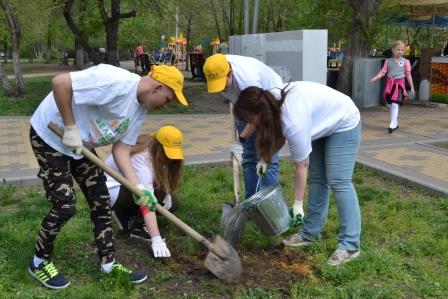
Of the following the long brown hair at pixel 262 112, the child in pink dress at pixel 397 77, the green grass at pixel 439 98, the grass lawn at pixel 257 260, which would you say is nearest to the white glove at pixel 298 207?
the grass lawn at pixel 257 260

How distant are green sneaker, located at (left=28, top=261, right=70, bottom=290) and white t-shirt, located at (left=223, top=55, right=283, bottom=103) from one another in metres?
1.50

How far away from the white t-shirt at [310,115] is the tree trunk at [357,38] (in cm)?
795

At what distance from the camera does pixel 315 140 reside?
3.39 meters

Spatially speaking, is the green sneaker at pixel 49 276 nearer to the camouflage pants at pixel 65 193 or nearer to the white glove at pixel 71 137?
the camouflage pants at pixel 65 193

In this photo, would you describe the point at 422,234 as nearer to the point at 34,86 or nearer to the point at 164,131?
the point at 164,131

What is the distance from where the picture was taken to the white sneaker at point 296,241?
3686 millimetres

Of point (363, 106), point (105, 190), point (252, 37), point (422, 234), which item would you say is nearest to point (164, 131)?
point (105, 190)

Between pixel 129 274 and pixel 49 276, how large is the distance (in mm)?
446

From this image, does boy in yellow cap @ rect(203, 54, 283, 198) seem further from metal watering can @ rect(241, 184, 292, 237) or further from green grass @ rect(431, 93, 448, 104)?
green grass @ rect(431, 93, 448, 104)

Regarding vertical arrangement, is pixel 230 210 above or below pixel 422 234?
above

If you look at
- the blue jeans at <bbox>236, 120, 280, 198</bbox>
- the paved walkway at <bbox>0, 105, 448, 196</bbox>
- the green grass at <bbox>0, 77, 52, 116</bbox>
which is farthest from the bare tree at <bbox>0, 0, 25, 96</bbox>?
the blue jeans at <bbox>236, 120, 280, 198</bbox>

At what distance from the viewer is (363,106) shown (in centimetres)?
1117

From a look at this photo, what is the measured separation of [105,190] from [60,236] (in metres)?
0.88

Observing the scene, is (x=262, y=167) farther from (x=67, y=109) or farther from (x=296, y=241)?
(x=67, y=109)
